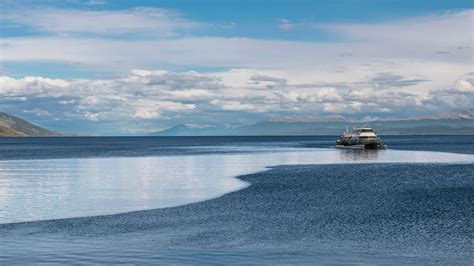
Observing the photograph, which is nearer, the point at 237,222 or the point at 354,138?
the point at 237,222

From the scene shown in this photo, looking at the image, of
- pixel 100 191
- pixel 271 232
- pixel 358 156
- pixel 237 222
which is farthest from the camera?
pixel 358 156

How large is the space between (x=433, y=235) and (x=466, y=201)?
17.8 metres

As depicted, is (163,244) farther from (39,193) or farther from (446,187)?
(446,187)

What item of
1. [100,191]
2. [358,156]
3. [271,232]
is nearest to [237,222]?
[271,232]

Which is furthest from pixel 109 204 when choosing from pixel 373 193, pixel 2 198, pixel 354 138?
pixel 354 138

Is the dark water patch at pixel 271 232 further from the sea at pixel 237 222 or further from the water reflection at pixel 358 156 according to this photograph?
the water reflection at pixel 358 156

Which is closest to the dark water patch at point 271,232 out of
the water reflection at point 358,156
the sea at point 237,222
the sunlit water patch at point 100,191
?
the sea at point 237,222

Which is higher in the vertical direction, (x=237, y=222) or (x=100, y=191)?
A: (x=100, y=191)

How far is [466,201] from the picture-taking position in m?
49.3

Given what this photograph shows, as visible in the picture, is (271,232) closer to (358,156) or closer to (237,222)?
(237,222)

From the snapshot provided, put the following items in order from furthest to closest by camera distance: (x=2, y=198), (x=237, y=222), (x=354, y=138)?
(x=354, y=138) → (x=2, y=198) → (x=237, y=222)

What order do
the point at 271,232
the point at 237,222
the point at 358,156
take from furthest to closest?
the point at 358,156
the point at 237,222
the point at 271,232

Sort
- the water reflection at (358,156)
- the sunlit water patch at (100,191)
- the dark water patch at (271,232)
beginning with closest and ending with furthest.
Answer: the dark water patch at (271,232)
the sunlit water patch at (100,191)
the water reflection at (358,156)

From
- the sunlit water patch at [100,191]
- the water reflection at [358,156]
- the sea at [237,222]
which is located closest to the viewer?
the sea at [237,222]
